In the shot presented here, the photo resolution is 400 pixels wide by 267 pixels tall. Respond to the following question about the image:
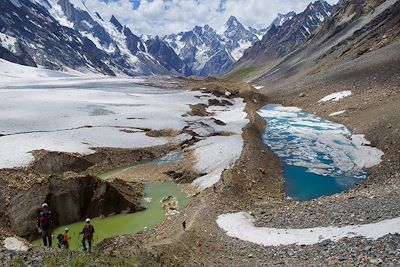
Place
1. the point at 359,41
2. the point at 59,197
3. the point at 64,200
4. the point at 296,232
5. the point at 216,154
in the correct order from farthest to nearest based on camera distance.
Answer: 1. the point at 359,41
2. the point at 216,154
3. the point at 64,200
4. the point at 59,197
5. the point at 296,232

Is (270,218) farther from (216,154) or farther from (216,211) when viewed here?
(216,154)

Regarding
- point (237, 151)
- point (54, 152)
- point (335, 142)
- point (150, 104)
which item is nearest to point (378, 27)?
point (150, 104)

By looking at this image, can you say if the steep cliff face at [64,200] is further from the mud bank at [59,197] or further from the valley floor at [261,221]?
the valley floor at [261,221]

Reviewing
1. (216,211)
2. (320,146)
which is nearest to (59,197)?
(216,211)

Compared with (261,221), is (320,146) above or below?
below

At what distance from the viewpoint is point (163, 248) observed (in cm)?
2192

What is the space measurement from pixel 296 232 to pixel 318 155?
2515 cm

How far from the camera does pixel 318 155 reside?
48.6 m

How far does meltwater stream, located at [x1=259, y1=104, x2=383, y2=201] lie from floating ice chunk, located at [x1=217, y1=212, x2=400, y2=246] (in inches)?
378

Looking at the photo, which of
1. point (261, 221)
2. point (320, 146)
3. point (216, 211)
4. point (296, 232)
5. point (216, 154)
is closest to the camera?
point (296, 232)

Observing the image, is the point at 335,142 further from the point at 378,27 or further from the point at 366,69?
the point at 378,27

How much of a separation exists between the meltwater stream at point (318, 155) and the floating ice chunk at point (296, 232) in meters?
9.60

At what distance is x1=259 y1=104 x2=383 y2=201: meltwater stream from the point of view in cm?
3869

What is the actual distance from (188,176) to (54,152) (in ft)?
44.9
